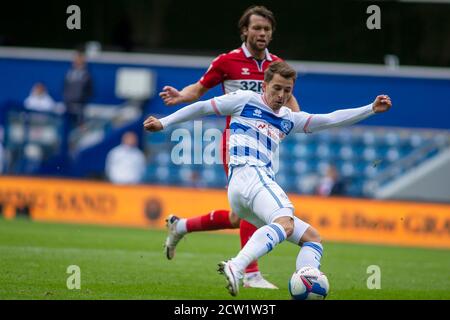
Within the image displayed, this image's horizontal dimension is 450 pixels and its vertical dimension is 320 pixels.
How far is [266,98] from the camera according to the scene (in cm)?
914

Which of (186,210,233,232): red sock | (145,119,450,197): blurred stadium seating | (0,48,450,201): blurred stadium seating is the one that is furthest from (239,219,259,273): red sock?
(145,119,450,197): blurred stadium seating

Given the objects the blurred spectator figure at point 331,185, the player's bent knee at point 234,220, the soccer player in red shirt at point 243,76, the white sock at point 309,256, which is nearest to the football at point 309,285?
the white sock at point 309,256

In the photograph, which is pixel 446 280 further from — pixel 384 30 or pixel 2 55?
pixel 2 55

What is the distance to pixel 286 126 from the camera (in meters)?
9.27

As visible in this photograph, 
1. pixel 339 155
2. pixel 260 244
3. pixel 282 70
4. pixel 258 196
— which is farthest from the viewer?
pixel 339 155

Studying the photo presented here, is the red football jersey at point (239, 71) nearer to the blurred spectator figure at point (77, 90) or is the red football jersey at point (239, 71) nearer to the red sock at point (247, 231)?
the red sock at point (247, 231)

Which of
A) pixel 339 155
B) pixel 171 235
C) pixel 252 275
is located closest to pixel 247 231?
pixel 252 275

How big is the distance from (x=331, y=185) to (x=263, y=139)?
1289 centimetres

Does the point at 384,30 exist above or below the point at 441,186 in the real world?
above

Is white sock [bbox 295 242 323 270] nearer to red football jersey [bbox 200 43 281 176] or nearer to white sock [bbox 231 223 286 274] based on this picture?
white sock [bbox 231 223 286 274]

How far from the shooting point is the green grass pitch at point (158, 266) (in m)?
9.25

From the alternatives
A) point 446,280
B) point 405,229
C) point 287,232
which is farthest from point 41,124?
point 287,232

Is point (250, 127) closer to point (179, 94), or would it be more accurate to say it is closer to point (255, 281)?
point (179, 94)

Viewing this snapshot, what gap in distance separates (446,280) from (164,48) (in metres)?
14.9
